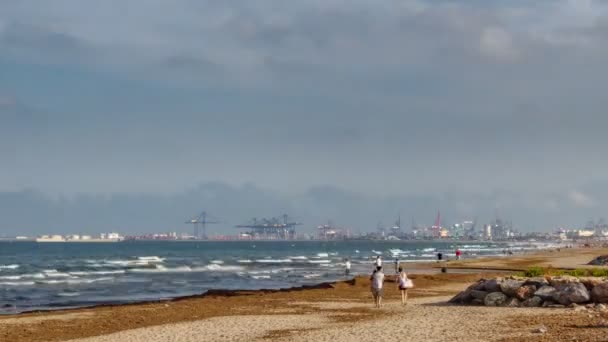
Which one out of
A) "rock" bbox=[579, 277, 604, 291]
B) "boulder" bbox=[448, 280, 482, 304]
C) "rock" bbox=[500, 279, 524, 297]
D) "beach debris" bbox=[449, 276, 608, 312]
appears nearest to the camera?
"beach debris" bbox=[449, 276, 608, 312]

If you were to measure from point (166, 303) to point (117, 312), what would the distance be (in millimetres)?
3910

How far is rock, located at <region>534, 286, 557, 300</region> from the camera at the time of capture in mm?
23969

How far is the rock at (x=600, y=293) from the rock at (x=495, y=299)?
9.27ft

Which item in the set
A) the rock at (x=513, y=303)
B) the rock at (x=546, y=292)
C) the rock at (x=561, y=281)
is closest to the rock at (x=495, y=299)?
the rock at (x=513, y=303)

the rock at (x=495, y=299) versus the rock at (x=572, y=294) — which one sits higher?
the rock at (x=572, y=294)

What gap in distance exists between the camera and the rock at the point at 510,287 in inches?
982

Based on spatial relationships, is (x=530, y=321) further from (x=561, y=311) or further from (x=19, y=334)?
(x=19, y=334)

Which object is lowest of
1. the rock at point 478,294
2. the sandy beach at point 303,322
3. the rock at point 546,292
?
the sandy beach at point 303,322

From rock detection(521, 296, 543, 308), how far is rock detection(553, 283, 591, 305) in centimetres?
47

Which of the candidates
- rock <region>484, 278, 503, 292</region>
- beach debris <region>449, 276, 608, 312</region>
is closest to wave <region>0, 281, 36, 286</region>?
beach debris <region>449, 276, 608, 312</region>

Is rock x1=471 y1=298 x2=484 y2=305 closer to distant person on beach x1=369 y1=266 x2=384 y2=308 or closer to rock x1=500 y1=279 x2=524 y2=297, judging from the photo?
rock x1=500 y1=279 x2=524 y2=297

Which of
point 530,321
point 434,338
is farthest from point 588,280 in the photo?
point 434,338

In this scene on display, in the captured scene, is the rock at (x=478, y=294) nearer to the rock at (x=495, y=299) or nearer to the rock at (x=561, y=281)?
the rock at (x=495, y=299)

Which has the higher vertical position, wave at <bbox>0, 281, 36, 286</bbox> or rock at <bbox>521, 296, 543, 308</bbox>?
rock at <bbox>521, 296, 543, 308</bbox>
